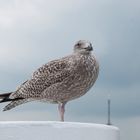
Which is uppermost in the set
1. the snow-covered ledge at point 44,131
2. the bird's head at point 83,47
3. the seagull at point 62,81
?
the bird's head at point 83,47

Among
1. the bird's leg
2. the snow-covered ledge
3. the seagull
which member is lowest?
the snow-covered ledge

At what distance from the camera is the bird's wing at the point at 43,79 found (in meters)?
4.97

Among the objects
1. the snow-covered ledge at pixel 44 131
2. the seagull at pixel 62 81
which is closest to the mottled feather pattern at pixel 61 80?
the seagull at pixel 62 81

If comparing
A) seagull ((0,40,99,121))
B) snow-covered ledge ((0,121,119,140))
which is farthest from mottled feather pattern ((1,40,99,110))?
snow-covered ledge ((0,121,119,140))

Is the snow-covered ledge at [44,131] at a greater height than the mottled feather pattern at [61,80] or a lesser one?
lesser

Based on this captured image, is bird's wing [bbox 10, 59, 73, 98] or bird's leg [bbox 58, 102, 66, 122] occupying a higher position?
bird's wing [bbox 10, 59, 73, 98]

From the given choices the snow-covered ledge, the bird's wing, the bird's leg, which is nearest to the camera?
the snow-covered ledge

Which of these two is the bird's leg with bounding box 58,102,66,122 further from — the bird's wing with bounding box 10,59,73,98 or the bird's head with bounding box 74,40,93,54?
the bird's head with bounding box 74,40,93,54

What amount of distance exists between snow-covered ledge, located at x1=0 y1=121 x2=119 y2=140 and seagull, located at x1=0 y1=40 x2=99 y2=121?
4.37 ft

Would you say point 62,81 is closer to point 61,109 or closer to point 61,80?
point 61,80

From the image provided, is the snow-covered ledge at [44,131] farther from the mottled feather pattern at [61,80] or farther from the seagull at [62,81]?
the mottled feather pattern at [61,80]

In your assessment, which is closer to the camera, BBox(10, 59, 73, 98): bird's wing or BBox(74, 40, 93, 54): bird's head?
BBox(74, 40, 93, 54): bird's head

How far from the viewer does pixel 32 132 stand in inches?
114

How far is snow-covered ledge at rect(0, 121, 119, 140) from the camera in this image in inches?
113
